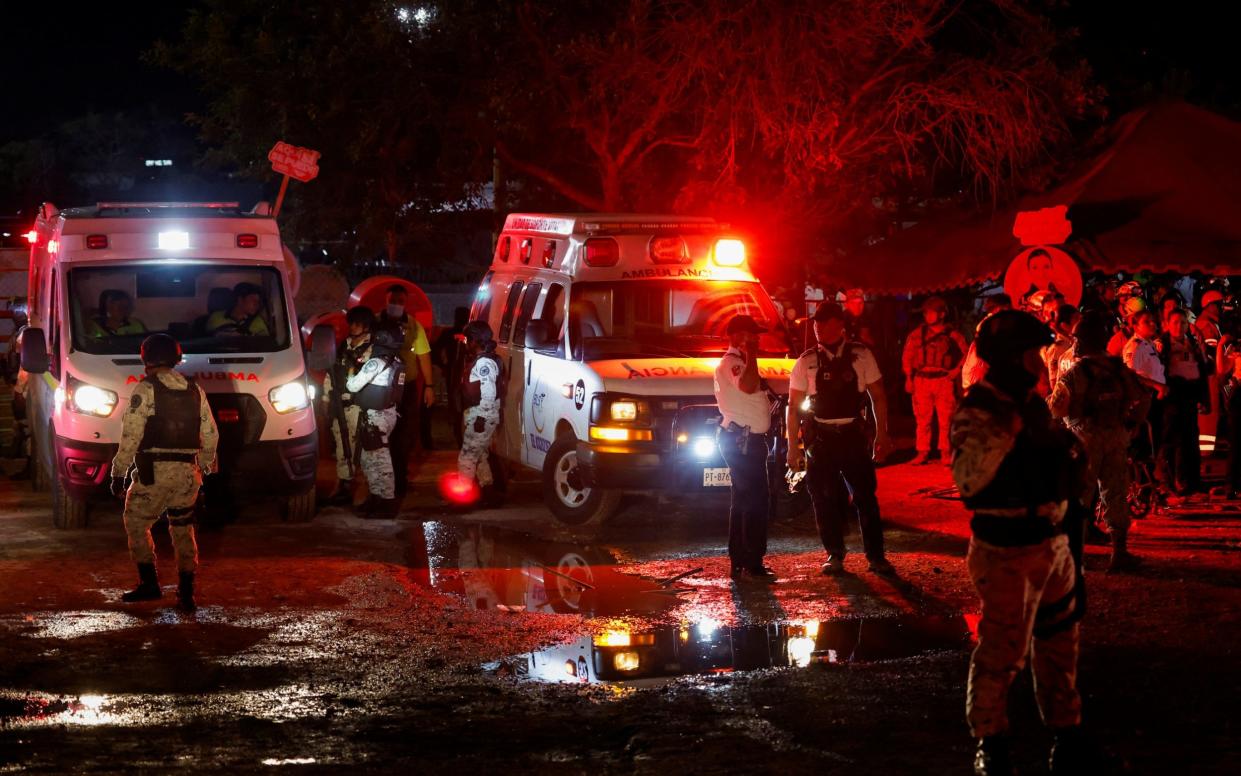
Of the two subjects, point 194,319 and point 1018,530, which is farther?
point 194,319

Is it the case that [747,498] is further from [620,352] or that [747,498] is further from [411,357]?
[411,357]

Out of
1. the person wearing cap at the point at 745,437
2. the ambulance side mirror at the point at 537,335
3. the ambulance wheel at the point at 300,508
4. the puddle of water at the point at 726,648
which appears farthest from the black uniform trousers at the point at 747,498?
the ambulance wheel at the point at 300,508

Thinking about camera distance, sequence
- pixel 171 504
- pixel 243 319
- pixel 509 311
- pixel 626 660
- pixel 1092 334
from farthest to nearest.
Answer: pixel 509 311 < pixel 243 319 < pixel 1092 334 < pixel 171 504 < pixel 626 660

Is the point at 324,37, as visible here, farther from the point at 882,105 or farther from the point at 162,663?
the point at 162,663

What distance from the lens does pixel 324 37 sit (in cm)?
1933

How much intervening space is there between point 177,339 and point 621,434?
3.72 metres

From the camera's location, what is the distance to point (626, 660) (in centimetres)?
803

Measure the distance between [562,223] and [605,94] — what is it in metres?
5.29

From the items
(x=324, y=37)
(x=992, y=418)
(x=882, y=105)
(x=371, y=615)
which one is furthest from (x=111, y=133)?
(x=992, y=418)

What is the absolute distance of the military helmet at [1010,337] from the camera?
5820mm

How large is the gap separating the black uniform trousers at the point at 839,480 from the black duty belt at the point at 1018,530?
419cm

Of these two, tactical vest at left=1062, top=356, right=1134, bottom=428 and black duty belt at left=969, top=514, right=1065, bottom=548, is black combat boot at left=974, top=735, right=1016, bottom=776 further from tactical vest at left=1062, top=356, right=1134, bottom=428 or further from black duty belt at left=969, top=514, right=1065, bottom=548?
tactical vest at left=1062, top=356, right=1134, bottom=428

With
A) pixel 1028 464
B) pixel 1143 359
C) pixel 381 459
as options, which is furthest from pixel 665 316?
pixel 1028 464

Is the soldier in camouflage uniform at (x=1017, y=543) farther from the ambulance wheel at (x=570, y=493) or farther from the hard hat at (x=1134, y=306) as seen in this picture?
the hard hat at (x=1134, y=306)
